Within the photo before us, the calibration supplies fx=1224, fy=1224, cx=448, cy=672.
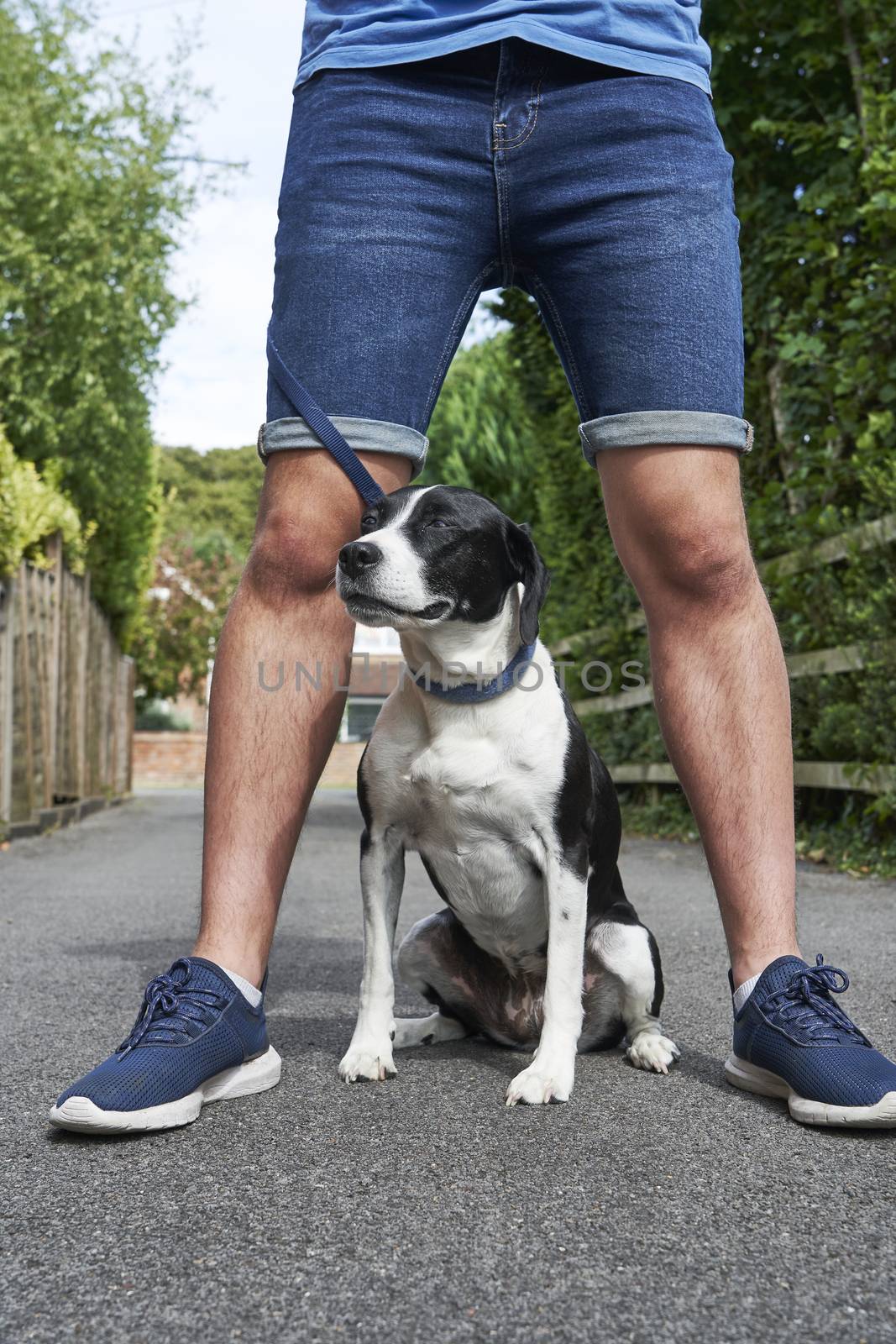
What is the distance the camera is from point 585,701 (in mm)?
10695

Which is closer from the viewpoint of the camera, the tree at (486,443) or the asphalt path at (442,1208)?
the asphalt path at (442,1208)

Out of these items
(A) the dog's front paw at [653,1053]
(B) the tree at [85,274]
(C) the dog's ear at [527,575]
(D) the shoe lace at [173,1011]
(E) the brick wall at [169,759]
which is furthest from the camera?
(E) the brick wall at [169,759]

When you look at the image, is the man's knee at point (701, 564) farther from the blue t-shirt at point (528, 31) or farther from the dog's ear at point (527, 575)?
the blue t-shirt at point (528, 31)

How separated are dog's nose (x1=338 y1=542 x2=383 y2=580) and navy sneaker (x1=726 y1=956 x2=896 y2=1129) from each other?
105 centimetres

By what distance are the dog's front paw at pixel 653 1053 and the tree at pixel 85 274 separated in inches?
496

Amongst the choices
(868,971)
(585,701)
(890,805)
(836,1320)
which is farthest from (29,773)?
(836,1320)

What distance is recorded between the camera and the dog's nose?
234 centimetres

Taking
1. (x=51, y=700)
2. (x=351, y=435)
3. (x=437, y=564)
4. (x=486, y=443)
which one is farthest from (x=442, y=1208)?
(x=486, y=443)

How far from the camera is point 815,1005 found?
6.81 ft

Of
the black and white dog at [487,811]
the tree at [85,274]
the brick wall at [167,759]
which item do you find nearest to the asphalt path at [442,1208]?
the black and white dog at [487,811]

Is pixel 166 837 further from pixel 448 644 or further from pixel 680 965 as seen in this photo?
pixel 448 644

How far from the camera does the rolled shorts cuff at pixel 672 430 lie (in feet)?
7.59

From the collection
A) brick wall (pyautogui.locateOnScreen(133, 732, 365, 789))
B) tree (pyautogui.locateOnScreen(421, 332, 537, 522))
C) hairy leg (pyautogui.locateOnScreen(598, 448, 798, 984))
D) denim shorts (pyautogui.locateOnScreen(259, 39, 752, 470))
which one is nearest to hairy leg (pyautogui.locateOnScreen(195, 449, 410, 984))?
denim shorts (pyautogui.locateOnScreen(259, 39, 752, 470))

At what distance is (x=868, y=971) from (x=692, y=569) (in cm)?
148
